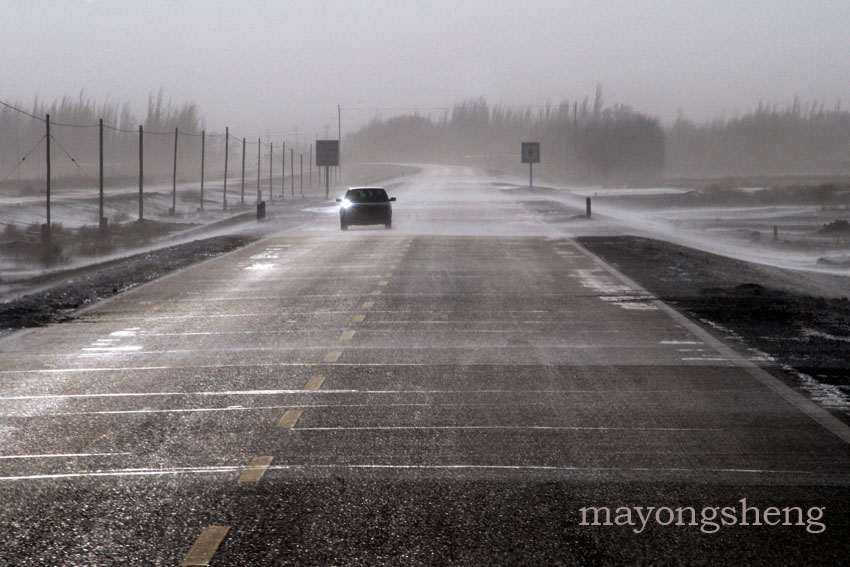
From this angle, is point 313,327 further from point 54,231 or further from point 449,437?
point 54,231

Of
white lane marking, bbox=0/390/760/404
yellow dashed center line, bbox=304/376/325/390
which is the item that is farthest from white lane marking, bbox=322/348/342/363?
white lane marking, bbox=0/390/760/404

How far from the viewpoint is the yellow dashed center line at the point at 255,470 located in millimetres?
6820

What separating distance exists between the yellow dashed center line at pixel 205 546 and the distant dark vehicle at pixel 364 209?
115 feet

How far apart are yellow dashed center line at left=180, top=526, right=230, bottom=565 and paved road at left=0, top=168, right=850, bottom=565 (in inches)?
0.7

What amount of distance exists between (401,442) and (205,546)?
8.16 ft

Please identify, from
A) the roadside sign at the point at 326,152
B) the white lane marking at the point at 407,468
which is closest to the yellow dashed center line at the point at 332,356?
the white lane marking at the point at 407,468

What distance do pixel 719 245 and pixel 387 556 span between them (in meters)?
40.5

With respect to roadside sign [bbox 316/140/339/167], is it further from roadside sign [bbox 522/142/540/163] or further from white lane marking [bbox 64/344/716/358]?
white lane marking [bbox 64/344/716/358]

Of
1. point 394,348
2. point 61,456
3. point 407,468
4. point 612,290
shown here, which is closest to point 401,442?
point 407,468

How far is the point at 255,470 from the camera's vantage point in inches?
277

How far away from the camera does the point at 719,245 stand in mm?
44062

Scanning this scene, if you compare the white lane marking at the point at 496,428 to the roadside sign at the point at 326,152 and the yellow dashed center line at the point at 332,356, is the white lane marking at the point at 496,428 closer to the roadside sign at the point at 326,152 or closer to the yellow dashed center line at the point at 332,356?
the yellow dashed center line at the point at 332,356

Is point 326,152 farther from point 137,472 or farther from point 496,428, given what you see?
point 137,472

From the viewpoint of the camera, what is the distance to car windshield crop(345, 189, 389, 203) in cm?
4134
